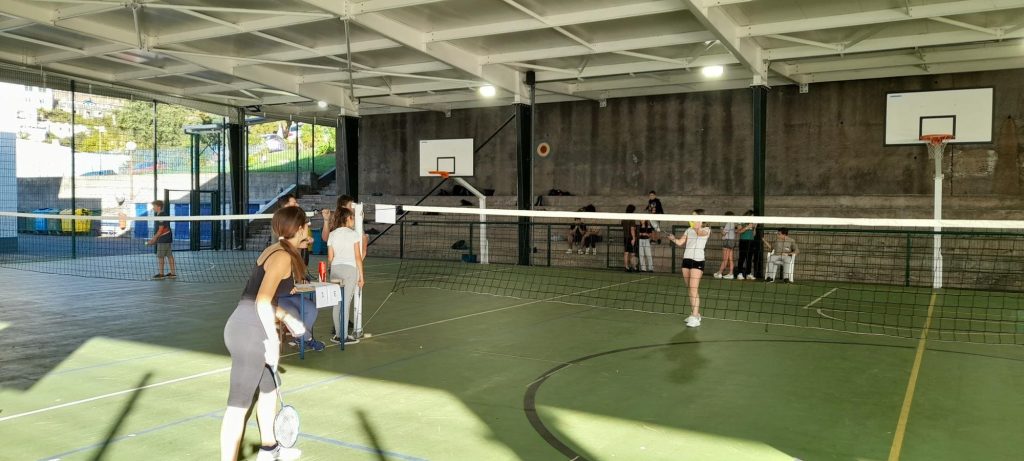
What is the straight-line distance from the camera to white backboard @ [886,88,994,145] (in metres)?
18.3

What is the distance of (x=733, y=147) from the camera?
2331cm

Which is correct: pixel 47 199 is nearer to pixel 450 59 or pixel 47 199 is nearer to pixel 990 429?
pixel 450 59

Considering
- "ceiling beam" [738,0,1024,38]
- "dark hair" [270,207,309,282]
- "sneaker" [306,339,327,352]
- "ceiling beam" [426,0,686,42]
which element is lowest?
"sneaker" [306,339,327,352]

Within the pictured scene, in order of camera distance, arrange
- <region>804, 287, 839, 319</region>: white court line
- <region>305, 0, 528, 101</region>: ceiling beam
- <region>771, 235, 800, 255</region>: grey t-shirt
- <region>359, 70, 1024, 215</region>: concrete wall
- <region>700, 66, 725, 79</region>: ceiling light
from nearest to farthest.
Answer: <region>804, 287, 839, 319</region>: white court line
<region>305, 0, 528, 101</region>: ceiling beam
<region>771, 235, 800, 255</region>: grey t-shirt
<region>700, 66, 725, 79</region>: ceiling light
<region>359, 70, 1024, 215</region>: concrete wall

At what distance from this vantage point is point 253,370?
434cm

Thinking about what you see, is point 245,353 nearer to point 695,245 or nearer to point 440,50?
point 695,245

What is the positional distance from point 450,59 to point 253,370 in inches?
612

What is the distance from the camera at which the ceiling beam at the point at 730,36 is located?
565 inches

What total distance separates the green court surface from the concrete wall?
11.6 metres

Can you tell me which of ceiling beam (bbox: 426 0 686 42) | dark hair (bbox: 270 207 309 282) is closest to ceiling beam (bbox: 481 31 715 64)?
ceiling beam (bbox: 426 0 686 42)

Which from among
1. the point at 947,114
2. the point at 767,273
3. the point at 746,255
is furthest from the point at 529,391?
the point at 947,114

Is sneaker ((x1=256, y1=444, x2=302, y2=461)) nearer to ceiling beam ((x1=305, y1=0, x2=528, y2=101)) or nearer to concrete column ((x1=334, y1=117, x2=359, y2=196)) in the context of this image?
ceiling beam ((x1=305, y1=0, x2=528, y2=101))

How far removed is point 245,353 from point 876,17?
1495cm

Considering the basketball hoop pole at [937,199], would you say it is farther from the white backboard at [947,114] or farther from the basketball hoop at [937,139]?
the white backboard at [947,114]
